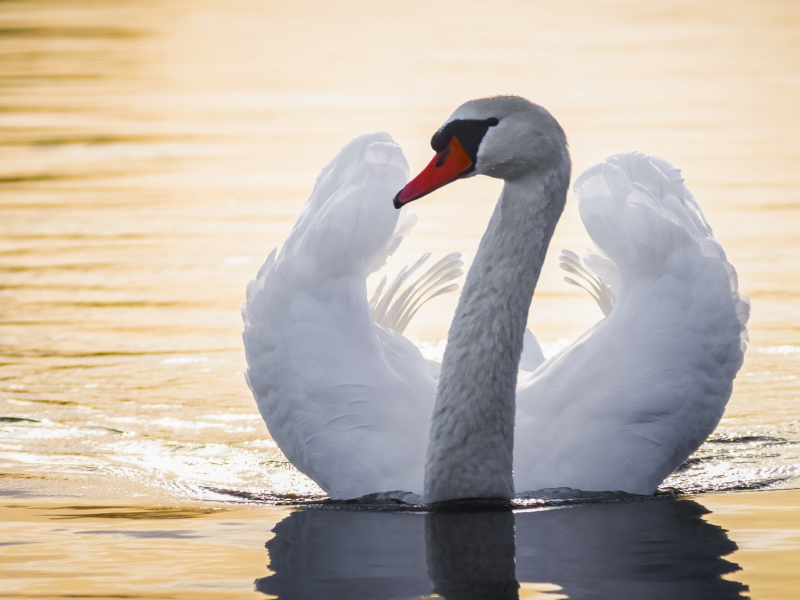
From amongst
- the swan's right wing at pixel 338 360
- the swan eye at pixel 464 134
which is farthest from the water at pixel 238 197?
the swan eye at pixel 464 134

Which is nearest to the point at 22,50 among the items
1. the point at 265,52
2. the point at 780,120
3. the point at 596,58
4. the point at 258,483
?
the point at 265,52

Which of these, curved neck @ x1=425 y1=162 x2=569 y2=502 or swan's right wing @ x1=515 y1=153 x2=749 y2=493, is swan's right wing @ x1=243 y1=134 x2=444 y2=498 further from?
swan's right wing @ x1=515 y1=153 x2=749 y2=493

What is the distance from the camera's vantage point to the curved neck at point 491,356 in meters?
5.23

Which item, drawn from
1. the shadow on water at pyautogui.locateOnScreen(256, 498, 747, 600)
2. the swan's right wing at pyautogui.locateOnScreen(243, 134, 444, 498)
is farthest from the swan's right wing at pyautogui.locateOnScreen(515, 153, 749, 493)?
the swan's right wing at pyautogui.locateOnScreen(243, 134, 444, 498)

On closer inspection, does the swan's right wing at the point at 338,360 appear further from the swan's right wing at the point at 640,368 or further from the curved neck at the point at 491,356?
the swan's right wing at the point at 640,368

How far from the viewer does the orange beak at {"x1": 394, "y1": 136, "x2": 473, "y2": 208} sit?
16.4ft

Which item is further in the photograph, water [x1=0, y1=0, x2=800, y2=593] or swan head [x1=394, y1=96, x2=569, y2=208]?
water [x1=0, y1=0, x2=800, y2=593]

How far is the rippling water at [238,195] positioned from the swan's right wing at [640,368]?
2.03 feet

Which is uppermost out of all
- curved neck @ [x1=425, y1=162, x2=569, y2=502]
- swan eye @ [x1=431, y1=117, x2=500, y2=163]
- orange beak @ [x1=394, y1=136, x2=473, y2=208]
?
swan eye @ [x1=431, y1=117, x2=500, y2=163]

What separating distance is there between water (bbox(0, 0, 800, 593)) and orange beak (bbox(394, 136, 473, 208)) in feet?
5.42

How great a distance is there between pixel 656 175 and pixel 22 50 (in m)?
24.2

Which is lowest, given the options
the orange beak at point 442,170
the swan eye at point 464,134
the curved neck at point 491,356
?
the curved neck at point 491,356

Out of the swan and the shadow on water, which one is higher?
the swan

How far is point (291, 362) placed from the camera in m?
5.84
